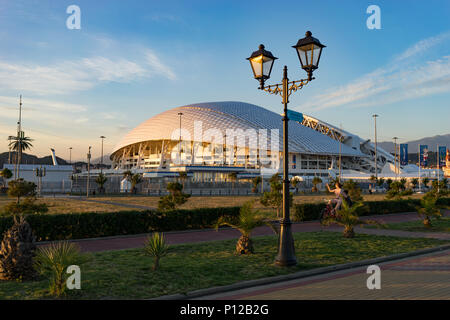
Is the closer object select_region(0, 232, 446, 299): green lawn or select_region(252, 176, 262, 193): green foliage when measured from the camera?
select_region(0, 232, 446, 299): green lawn

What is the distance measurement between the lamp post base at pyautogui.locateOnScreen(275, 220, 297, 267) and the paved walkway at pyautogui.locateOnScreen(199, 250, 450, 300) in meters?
0.98

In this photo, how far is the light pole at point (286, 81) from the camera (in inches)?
395

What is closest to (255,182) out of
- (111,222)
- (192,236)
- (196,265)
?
(192,236)

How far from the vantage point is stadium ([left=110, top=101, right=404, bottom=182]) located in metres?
91.6

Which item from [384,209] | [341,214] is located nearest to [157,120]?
[384,209]

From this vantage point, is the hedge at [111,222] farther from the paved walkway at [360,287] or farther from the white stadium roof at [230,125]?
the white stadium roof at [230,125]

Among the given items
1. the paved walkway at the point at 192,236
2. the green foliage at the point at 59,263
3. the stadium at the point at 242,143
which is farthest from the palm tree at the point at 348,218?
the stadium at the point at 242,143

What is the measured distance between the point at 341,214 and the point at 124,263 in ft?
28.5

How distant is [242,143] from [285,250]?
270 ft

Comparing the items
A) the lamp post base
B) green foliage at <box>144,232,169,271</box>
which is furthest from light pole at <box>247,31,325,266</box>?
green foliage at <box>144,232,169,271</box>

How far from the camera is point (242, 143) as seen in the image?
92.1 metres

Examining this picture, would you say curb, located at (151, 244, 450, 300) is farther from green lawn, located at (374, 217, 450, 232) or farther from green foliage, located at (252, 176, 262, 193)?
green foliage, located at (252, 176, 262, 193)
